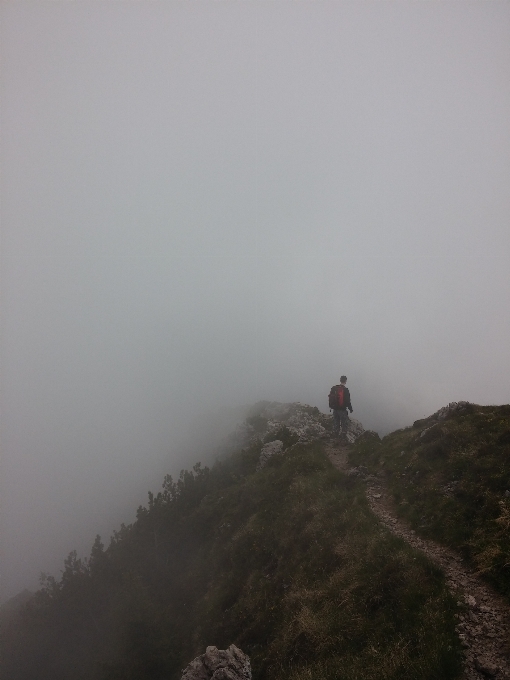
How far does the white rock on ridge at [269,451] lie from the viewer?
2876cm

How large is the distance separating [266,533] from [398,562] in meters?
10.2

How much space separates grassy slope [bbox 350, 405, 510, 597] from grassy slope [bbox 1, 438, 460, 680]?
5.27 ft

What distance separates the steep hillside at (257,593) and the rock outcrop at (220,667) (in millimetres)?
603

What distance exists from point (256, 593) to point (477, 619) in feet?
34.6

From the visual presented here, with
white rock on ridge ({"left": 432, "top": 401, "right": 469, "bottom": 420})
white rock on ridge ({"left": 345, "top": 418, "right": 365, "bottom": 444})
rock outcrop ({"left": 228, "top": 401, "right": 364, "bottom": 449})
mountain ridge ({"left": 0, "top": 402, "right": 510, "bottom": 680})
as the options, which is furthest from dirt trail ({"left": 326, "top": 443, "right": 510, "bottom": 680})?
rock outcrop ({"left": 228, "top": 401, "right": 364, "bottom": 449})

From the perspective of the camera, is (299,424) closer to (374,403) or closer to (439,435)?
(439,435)

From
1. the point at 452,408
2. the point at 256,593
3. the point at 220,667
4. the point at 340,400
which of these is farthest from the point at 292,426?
the point at 220,667

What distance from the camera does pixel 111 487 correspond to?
5846 inches

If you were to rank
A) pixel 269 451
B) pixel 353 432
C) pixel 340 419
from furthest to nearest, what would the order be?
pixel 353 432 < pixel 269 451 < pixel 340 419

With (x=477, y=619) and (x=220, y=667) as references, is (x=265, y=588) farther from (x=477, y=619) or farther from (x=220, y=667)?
(x=477, y=619)

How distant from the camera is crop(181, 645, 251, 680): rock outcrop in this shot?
10.9 m

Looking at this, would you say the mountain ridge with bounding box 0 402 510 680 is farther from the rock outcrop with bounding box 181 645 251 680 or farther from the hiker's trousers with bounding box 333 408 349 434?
the hiker's trousers with bounding box 333 408 349 434

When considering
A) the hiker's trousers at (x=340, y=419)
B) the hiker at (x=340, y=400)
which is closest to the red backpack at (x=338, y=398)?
the hiker at (x=340, y=400)

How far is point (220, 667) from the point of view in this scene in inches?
440
